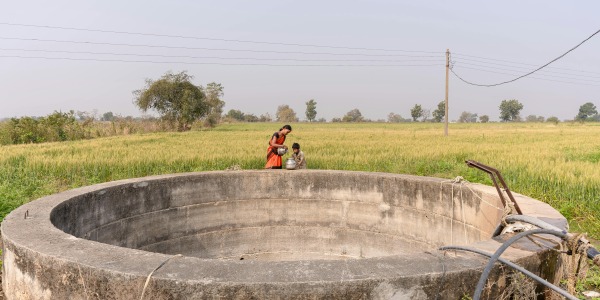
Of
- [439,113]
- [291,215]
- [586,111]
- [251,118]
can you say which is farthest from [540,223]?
[586,111]

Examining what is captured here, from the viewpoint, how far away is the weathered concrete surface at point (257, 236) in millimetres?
2105

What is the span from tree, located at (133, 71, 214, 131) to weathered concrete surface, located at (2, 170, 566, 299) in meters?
30.9

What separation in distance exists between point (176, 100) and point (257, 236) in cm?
3229

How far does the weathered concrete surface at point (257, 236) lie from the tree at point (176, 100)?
30908 millimetres

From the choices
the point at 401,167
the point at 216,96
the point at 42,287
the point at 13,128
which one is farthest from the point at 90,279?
the point at 216,96

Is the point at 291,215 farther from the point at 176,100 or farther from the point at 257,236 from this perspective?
the point at 176,100

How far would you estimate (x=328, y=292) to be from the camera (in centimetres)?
204

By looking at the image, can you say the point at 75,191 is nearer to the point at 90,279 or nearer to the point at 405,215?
the point at 90,279

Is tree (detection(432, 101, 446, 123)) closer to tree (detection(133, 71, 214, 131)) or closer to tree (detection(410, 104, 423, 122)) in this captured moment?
tree (detection(410, 104, 423, 122))

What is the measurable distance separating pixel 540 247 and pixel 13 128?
23.2 m

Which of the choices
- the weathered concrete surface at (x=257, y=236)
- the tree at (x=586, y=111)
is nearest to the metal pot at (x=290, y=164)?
the weathered concrete surface at (x=257, y=236)

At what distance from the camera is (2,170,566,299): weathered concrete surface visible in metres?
2.11

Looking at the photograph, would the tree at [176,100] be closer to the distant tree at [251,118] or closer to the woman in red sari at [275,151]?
the woman in red sari at [275,151]

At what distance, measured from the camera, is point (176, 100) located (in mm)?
36594
